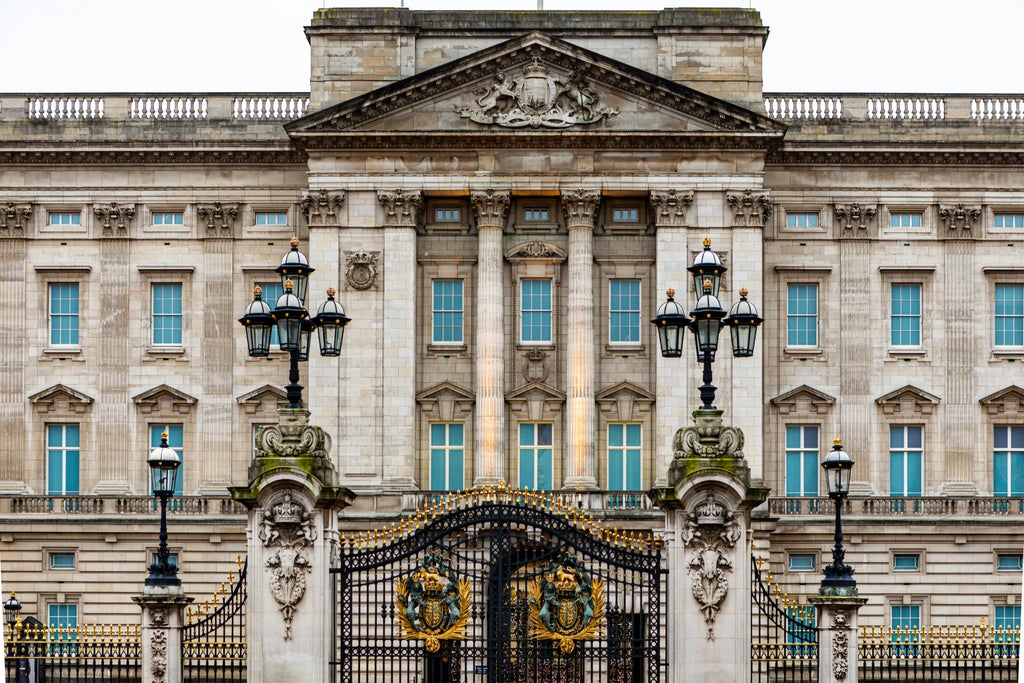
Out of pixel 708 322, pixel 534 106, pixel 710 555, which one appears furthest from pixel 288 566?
pixel 534 106

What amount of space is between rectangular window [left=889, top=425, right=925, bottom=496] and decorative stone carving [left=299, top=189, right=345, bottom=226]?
1825 cm

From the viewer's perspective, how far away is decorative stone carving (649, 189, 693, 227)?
6125 cm

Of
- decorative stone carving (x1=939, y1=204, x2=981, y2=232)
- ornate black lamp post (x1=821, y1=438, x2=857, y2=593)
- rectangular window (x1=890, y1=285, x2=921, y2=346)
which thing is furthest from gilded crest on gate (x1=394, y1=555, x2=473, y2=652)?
decorative stone carving (x1=939, y1=204, x2=981, y2=232)

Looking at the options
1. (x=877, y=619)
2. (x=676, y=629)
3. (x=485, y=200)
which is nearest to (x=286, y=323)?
(x=676, y=629)

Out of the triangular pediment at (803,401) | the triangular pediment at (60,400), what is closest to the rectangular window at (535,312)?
the triangular pediment at (803,401)

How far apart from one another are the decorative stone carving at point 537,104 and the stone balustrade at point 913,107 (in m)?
6.16

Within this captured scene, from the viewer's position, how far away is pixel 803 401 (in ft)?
207

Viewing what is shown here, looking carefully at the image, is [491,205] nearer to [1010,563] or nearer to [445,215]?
[445,215]

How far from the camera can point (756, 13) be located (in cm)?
6219

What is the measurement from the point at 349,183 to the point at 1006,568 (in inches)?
898

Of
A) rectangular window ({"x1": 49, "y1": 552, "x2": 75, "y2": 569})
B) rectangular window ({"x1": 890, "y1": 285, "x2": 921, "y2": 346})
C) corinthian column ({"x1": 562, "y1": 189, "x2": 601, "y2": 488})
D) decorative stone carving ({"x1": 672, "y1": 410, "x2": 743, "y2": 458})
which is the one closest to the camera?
decorative stone carving ({"x1": 672, "y1": 410, "x2": 743, "y2": 458})

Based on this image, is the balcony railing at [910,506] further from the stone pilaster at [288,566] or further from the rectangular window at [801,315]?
the stone pilaster at [288,566]

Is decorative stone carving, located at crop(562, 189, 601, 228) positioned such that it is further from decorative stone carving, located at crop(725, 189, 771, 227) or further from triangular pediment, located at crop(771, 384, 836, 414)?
triangular pediment, located at crop(771, 384, 836, 414)

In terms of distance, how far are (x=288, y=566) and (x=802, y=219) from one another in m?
32.1
